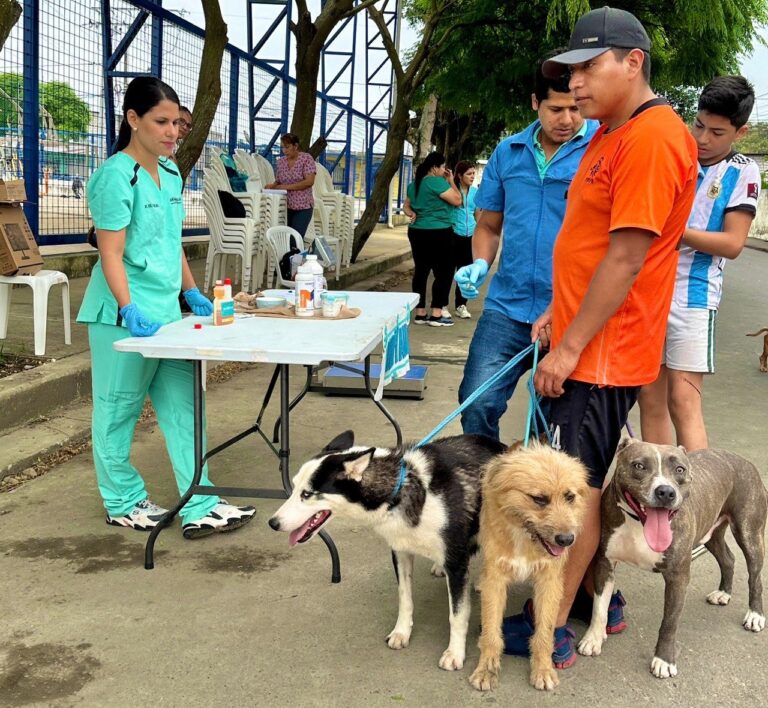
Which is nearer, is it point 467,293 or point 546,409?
point 546,409

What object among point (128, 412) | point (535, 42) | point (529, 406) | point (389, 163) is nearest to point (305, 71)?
point (389, 163)

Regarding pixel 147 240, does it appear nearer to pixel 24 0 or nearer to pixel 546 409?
pixel 546 409

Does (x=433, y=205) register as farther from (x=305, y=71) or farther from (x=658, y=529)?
(x=658, y=529)

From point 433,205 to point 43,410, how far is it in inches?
233

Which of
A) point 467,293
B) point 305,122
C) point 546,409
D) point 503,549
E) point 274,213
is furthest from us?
point 305,122

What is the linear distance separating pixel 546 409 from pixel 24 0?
8327 millimetres

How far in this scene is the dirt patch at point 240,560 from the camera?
3.79 metres

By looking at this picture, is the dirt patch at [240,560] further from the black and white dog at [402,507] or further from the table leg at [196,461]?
the black and white dog at [402,507]

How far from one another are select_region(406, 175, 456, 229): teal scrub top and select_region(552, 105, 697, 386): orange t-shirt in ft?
24.5

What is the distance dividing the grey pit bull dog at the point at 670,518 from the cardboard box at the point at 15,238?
5407mm

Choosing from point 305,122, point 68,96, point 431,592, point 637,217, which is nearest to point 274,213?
point 305,122

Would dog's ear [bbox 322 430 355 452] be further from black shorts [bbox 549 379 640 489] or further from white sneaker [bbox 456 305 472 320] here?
white sneaker [bbox 456 305 472 320]

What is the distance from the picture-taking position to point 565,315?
2.93 metres

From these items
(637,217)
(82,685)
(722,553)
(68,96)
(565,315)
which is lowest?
(82,685)
